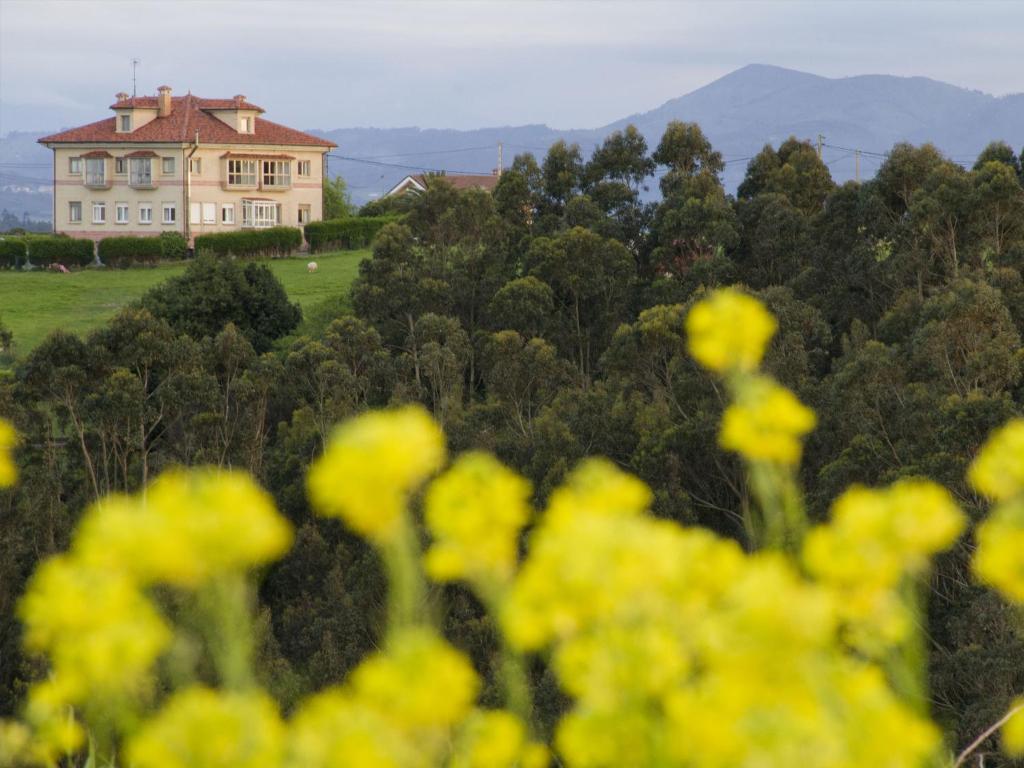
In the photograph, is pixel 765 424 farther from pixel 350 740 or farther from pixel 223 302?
pixel 223 302

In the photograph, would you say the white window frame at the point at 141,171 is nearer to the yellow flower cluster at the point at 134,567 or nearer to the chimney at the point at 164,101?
the chimney at the point at 164,101

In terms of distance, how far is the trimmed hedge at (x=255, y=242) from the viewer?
47281mm

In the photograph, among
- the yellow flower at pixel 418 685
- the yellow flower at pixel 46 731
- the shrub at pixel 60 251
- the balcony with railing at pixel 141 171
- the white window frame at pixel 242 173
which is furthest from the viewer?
the white window frame at pixel 242 173

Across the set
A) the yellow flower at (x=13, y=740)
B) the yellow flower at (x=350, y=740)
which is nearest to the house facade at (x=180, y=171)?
the yellow flower at (x=13, y=740)

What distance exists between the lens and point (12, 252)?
46.5 metres

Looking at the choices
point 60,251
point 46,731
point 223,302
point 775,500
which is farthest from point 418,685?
point 60,251

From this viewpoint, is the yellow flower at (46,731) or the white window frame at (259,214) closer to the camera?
the yellow flower at (46,731)

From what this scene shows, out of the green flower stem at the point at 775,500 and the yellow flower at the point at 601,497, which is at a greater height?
the yellow flower at the point at 601,497

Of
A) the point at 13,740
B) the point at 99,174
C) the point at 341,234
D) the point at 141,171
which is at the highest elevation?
the point at 141,171

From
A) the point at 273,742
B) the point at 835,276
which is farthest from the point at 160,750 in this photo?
the point at 835,276

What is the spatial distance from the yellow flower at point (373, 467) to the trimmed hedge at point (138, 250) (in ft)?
153

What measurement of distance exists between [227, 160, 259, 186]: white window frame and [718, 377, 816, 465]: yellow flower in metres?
56.9

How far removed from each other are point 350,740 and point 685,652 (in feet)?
1.35

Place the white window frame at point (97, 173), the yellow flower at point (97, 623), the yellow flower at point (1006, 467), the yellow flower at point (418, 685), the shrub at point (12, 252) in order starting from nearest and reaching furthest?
the yellow flower at point (418, 685)
the yellow flower at point (97, 623)
the yellow flower at point (1006, 467)
the shrub at point (12, 252)
the white window frame at point (97, 173)
